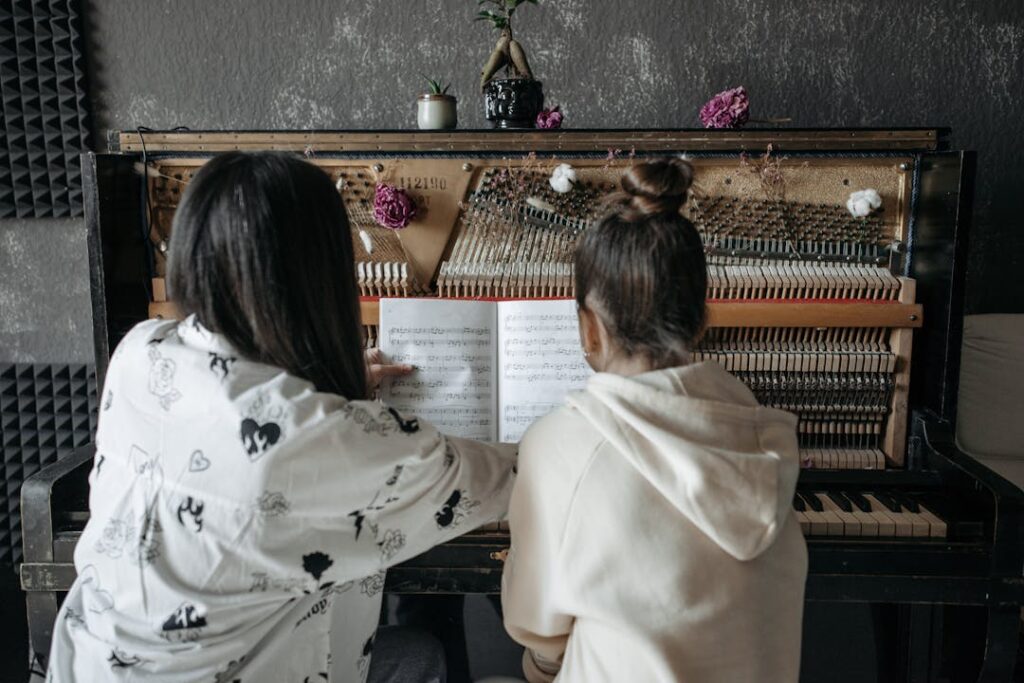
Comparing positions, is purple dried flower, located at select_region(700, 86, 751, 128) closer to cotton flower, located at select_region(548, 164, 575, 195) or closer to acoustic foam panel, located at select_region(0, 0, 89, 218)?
cotton flower, located at select_region(548, 164, 575, 195)

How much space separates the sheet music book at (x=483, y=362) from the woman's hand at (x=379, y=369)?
0.07ft

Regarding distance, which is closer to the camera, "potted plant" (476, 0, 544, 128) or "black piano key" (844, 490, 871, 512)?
"black piano key" (844, 490, 871, 512)

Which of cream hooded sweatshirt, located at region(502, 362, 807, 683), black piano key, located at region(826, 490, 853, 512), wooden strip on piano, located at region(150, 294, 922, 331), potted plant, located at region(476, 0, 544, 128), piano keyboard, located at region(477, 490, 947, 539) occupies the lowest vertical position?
piano keyboard, located at region(477, 490, 947, 539)

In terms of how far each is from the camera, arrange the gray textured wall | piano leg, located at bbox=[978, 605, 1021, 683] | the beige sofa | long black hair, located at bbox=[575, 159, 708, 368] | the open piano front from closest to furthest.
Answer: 1. long black hair, located at bbox=[575, 159, 708, 368]
2. piano leg, located at bbox=[978, 605, 1021, 683]
3. the open piano front
4. the beige sofa
5. the gray textured wall

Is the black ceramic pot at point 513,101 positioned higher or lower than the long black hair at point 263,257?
higher

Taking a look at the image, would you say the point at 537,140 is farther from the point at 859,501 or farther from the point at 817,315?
the point at 859,501

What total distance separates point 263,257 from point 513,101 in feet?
4.01

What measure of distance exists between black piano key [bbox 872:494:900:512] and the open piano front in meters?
0.01

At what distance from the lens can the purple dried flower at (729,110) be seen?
2.22 metres

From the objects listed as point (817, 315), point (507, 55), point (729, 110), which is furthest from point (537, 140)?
point (817, 315)

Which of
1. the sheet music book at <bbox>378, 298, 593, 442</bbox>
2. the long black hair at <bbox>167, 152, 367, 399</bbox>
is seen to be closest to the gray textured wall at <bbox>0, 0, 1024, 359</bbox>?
the sheet music book at <bbox>378, 298, 593, 442</bbox>

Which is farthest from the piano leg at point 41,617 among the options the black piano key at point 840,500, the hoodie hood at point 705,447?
the black piano key at point 840,500

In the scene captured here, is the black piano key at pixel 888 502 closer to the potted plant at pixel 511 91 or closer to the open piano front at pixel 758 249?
the open piano front at pixel 758 249

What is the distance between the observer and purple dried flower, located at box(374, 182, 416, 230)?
2047 millimetres
